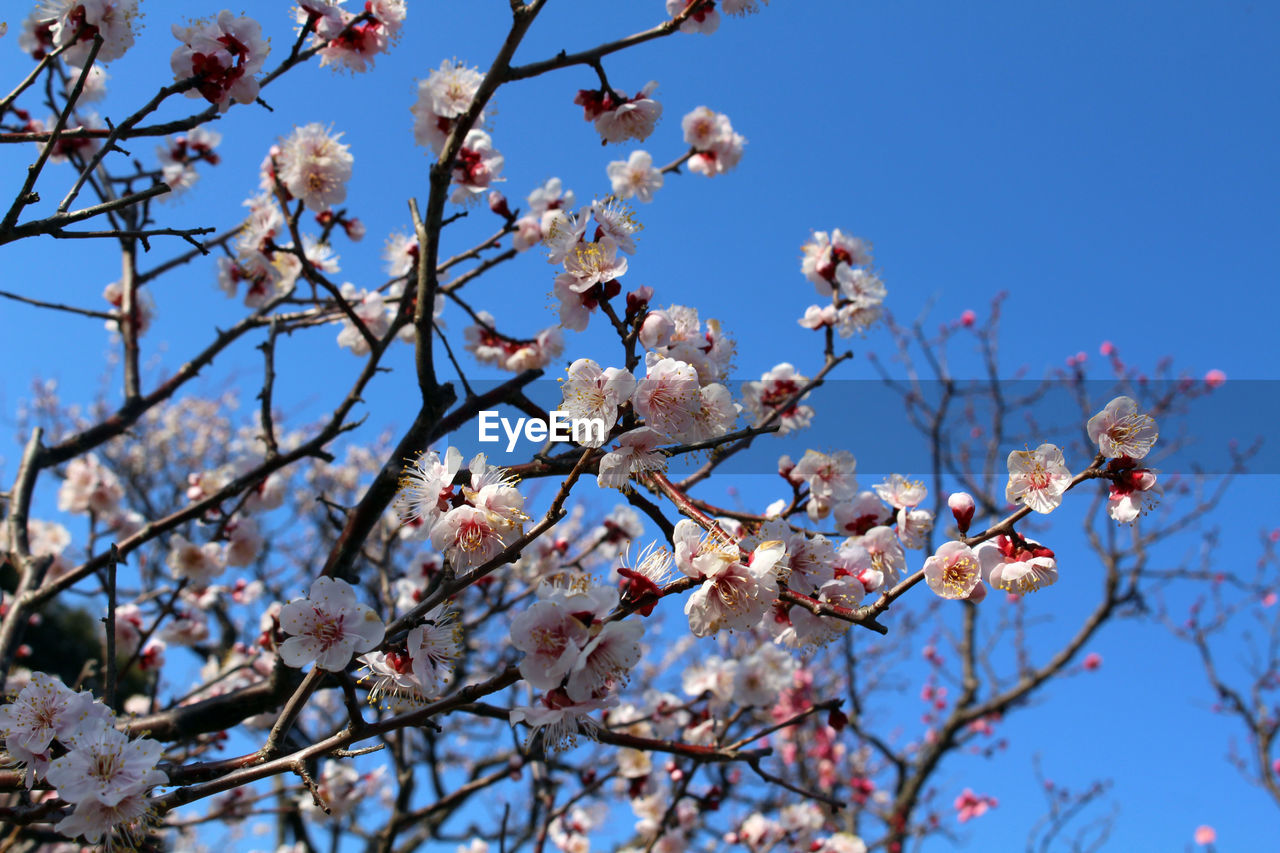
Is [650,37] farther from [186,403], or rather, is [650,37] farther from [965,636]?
[186,403]

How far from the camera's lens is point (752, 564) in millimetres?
1357

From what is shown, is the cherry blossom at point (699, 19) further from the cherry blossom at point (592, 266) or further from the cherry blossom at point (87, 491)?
the cherry blossom at point (87, 491)

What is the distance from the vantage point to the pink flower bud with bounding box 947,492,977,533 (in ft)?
5.12

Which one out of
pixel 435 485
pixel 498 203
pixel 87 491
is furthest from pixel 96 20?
pixel 87 491

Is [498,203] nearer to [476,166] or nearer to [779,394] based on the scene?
[476,166]

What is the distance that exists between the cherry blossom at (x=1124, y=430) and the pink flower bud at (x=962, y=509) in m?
0.28

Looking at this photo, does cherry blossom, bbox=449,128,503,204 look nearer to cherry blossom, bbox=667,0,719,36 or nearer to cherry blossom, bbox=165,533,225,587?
cherry blossom, bbox=667,0,719,36

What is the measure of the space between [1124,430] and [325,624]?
1582mm

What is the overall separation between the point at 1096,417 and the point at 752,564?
2.52 ft

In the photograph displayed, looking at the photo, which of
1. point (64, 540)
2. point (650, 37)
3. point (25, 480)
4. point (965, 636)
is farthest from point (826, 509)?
point (965, 636)

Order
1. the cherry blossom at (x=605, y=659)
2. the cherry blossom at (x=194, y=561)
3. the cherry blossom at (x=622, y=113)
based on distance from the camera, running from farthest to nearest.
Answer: the cherry blossom at (x=194, y=561), the cherry blossom at (x=622, y=113), the cherry blossom at (x=605, y=659)

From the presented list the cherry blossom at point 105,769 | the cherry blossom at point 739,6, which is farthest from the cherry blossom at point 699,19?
the cherry blossom at point 105,769

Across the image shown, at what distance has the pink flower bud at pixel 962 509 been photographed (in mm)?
1562

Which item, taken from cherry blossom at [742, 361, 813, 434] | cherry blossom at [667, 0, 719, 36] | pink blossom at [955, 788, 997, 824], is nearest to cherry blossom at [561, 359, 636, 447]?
cherry blossom at [742, 361, 813, 434]
